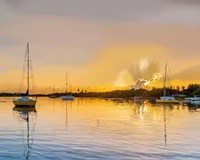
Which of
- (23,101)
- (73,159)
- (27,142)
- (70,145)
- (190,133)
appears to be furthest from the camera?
(23,101)

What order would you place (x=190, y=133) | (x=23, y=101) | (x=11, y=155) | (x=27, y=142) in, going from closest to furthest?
(x=11, y=155), (x=27, y=142), (x=190, y=133), (x=23, y=101)

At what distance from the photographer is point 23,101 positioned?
109m

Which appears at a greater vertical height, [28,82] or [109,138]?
[28,82]

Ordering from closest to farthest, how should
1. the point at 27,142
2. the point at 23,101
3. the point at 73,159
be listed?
the point at 73,159 → the point at 27,142 → the point at 23,101

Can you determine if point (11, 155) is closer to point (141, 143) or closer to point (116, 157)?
point (116, 157)

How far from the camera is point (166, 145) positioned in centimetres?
3641

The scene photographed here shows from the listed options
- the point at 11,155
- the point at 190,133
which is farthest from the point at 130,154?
the point at 190,133

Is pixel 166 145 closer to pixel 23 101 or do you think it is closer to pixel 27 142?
pixel 27 142

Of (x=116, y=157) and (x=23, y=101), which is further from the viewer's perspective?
(x=23, y=101)

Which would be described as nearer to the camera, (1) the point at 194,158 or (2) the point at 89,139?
(1) the point at 194,158

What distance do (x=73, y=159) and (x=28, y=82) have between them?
82.9 meters

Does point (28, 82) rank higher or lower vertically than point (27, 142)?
higher

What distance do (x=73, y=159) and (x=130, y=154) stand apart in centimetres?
501

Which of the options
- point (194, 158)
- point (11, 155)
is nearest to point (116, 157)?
point (194, 158)
